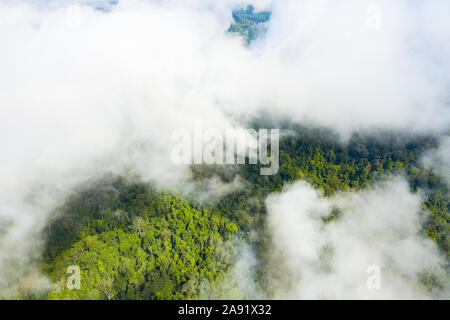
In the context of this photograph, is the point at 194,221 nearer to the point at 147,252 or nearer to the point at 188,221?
the point at 188,221

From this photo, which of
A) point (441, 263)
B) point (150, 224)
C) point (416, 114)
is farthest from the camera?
point (416, 114)

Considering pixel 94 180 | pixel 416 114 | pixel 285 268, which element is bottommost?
pixel 285 268

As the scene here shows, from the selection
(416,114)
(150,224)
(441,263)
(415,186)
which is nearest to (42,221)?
(150,224)

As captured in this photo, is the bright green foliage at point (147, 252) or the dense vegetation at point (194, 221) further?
the dense vegetation at point (194, 221)

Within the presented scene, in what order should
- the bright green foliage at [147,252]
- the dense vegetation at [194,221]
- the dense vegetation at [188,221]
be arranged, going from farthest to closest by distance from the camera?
the dense vegetation at [188,221]
the dense vegetation at [194,221]
the bright green foliage at [147,252]

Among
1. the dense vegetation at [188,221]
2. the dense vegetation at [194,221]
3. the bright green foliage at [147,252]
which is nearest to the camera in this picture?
the bright green foliage at [147,252]

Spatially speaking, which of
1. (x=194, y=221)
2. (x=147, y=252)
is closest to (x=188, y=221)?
(x=194, y=221)

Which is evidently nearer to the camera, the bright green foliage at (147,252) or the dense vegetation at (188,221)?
the bright green foliage at (147,252)
